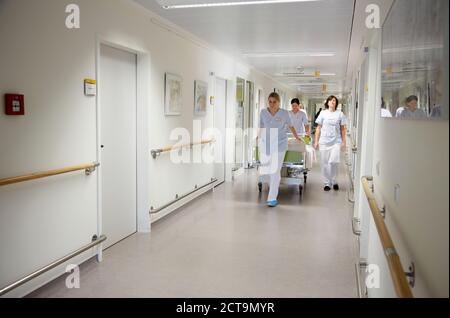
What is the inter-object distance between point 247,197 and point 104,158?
3528mm

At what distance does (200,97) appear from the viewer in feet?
23.7

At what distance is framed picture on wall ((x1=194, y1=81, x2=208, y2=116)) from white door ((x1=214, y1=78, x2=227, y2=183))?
1.11m

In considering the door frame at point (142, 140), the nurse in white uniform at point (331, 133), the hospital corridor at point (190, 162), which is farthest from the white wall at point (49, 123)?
the nurse in white uniform at point (331, 133)

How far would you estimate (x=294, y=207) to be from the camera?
22.2ft

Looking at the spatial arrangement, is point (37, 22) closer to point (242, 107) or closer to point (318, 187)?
point (318, 187)

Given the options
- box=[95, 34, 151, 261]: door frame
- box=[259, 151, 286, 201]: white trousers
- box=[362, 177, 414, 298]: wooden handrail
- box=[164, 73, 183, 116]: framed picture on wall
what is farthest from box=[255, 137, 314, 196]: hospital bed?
box=[362, 177, 414, 298]: wooden handrail

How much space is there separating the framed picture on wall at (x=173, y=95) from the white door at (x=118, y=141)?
674 mm

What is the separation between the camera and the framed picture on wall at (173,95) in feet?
18.9

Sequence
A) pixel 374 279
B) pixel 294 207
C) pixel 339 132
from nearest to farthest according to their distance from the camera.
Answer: pixel 374 279 < pixel 294 207 < pixel 339 132

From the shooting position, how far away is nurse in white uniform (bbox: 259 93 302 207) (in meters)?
6.79

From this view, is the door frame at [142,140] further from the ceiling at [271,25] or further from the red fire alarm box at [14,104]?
the red fire alarm box at [14,104]

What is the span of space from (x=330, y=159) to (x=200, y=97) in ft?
9.24

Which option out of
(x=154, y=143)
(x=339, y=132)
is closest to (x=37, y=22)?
(x=154, y=143)
